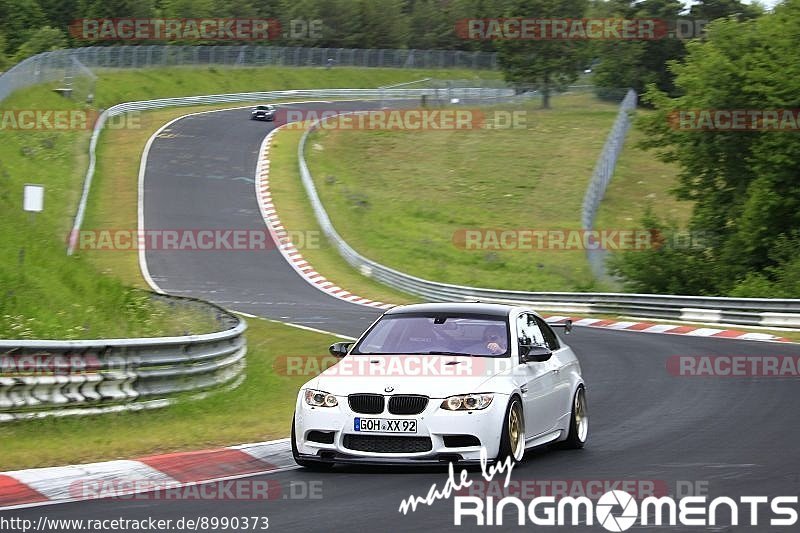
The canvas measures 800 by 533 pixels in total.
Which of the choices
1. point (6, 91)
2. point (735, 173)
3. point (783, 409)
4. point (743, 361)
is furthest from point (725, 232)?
point (6, 91)

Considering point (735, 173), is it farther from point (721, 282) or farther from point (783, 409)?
point (783, 409)

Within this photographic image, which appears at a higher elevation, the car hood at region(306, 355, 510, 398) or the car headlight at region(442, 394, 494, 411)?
the car hood at region(306, 355, 510, 398)

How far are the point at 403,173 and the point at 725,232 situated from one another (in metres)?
24.2

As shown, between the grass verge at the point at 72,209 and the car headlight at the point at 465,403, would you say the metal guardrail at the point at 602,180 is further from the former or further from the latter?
the car headlight at the point at 465,403

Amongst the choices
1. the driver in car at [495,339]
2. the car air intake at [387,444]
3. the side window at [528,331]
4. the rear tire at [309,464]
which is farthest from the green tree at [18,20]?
the car air intake at [387,444]

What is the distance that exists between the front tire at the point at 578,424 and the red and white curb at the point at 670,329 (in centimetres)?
1314

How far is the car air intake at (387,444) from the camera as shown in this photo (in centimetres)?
993

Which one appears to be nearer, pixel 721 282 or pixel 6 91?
pixel 721 282

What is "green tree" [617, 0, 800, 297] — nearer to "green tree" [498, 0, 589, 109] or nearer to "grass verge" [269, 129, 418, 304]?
"grass verge" [269, 129, 418, 304]

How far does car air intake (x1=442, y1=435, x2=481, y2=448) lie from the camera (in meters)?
9.92

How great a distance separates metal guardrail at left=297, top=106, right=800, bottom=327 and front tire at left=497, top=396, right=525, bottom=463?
1779 centimetres

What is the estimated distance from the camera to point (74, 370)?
41.0 feet

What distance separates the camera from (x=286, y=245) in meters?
43.9

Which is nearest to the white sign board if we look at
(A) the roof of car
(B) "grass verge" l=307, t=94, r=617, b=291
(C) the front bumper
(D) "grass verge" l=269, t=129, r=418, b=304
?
(A) the roof of car
